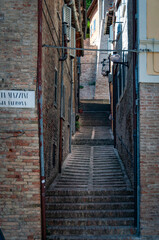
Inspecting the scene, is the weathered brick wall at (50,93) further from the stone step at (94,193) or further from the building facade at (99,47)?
the building facade at (99,47)

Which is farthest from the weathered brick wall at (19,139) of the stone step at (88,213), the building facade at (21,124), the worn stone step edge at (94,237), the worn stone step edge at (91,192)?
the worn stone step edge at (91,192)

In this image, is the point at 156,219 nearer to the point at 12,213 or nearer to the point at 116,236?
the point at 116,236

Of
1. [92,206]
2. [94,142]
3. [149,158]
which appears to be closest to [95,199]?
[92,206]

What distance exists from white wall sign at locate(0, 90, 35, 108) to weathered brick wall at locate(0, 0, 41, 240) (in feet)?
0.33

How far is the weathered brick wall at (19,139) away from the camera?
26.4 feet

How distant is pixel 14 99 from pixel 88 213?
3893 millimetres

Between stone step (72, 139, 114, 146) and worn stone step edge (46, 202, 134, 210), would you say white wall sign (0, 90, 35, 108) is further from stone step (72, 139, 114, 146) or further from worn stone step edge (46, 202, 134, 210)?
stone step (72, 139, 114, 146)

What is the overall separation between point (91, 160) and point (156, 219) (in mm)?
6819

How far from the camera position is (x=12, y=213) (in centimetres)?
802

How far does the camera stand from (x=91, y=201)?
1039 cm

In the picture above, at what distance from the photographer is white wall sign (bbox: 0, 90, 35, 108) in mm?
8141

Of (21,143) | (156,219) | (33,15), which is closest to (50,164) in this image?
(21,143)

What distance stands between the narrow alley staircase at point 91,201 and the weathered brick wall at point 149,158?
2.02 feet

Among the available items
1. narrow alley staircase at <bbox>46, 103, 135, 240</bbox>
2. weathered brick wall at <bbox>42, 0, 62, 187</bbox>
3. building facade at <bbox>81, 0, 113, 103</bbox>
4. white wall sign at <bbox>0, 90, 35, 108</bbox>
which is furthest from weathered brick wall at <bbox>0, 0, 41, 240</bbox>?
building facade at <bbox>81, 0, 113, 103</bbox>
